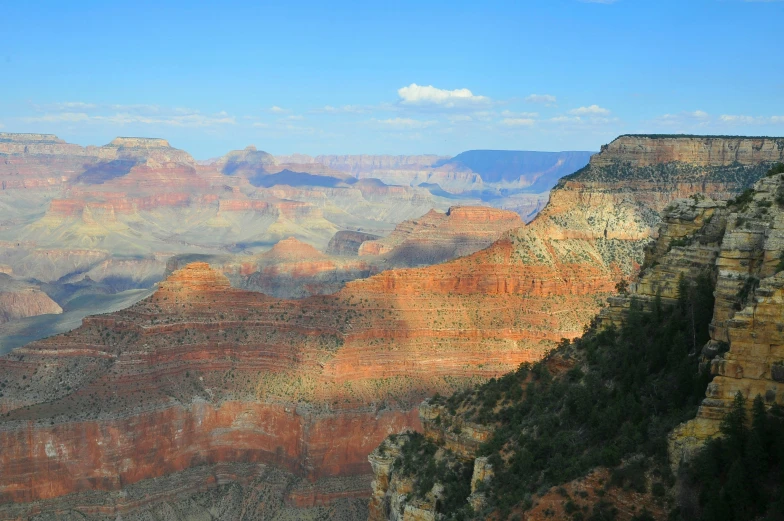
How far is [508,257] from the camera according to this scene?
70.4 meters

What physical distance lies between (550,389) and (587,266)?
43631 millimetres

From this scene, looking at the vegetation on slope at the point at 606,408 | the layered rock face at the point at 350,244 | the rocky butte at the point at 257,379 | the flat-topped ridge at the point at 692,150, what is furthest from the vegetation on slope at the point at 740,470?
the layered rock face at the point at 350,244

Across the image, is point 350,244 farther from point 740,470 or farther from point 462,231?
point 740,470

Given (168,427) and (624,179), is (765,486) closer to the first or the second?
(168,427)

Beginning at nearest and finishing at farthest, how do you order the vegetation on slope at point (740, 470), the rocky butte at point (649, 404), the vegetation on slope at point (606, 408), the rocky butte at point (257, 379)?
the vegetation on slope at point (740, 470) → the rocky butte at point (649, 404) → the vegetation on slope at point (606, 408) → the rocky butte at point (257, 379)

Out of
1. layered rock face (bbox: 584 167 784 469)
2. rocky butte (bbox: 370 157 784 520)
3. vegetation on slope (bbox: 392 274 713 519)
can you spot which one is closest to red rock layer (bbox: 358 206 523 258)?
rocky butte (bbox: 370 157 784 520)

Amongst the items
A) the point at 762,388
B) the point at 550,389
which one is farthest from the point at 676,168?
the point at 762,388

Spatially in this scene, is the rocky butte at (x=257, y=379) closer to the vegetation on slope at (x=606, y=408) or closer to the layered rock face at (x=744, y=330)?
the vegetation on slope at (x=606, y=408)

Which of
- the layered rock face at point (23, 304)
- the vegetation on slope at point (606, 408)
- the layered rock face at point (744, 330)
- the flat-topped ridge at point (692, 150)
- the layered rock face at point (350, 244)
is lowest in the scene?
the layered rock face at point (23, 304)

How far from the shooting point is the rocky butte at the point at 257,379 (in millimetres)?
54562

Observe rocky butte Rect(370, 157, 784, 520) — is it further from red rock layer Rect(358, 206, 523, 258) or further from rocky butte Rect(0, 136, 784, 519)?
red rock layer Rect(358, 206, 523, 258)

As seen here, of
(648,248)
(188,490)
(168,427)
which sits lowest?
(188,490)

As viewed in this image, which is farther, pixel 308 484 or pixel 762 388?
pixel 308 484

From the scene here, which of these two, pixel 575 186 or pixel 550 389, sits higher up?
pixel 575 186
